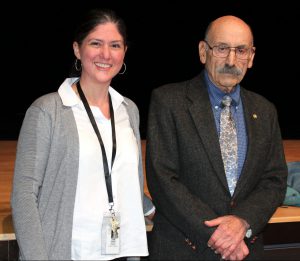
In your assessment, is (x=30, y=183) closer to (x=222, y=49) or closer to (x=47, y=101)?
(x=47, y=101)

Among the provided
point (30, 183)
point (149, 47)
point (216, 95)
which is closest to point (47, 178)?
point (30, 183)

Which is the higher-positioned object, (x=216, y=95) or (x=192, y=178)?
(x=216, y=95)

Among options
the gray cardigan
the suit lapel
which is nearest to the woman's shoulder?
the gray cardigan

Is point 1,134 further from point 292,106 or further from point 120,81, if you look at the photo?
point 292,106

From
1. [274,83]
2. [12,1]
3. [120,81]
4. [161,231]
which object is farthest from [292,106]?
[161,231]

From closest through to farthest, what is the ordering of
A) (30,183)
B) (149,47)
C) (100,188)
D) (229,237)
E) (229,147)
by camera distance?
(30,183) → (100,188) → (229,237) → (229,147) → (149,47)

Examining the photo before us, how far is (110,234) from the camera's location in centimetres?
200

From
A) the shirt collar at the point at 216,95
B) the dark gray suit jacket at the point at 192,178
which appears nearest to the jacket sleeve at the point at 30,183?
the dark gray suit jacket at the point at 192,178

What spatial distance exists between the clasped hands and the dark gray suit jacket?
2 cm

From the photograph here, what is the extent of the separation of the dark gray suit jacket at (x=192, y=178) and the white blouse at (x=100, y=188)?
0.13m

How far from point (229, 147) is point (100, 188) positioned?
0.56 m

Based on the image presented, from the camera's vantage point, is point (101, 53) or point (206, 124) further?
point (206, 124)

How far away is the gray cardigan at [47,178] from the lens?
74.4 inches

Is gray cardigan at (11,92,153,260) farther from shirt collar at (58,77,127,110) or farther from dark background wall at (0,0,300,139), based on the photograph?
dark background wall at (0,0,300,139)
